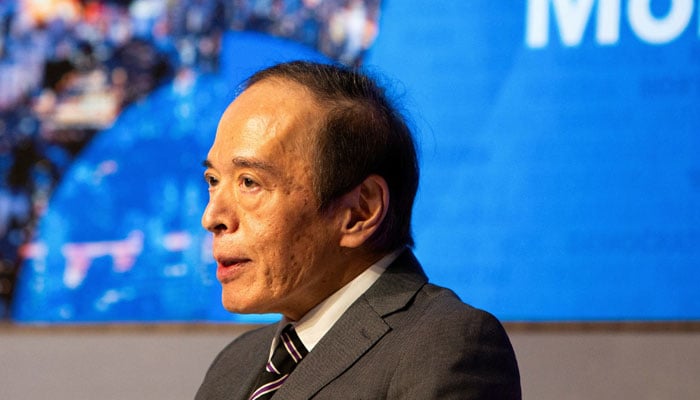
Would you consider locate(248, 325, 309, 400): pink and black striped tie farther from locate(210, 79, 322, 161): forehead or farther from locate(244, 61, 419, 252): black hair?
locate(210, 79, 322, 161): forehead

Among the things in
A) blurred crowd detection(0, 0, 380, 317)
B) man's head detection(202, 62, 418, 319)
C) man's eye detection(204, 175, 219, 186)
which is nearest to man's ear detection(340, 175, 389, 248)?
man's head detection(202, 62, 418, 319)

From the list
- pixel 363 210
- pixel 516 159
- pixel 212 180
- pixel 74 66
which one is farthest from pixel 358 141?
pixel 74 66

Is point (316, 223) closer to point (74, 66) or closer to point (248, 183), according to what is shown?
point (248, 183)

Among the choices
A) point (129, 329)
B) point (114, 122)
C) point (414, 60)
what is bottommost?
point (129, 329)

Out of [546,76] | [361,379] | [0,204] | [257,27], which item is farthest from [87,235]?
[361,379]

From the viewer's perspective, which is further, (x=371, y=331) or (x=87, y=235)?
(x=87, y=235)

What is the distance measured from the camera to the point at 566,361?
2.46m

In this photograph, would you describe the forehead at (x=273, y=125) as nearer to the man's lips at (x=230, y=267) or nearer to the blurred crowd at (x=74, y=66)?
the man's lips at (x=230, y=267)

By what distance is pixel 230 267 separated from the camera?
5.18 feet

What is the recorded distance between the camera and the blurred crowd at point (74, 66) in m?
2.88

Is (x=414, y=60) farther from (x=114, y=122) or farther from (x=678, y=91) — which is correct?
(x=114, y=122)

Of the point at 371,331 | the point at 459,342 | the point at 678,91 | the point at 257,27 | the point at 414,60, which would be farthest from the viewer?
the point at 257,27

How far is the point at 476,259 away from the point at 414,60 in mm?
597

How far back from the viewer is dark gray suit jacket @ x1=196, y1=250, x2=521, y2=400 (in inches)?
52.8
